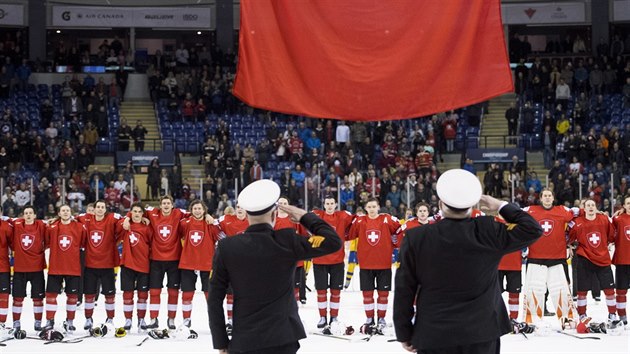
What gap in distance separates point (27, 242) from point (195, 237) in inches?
77.6

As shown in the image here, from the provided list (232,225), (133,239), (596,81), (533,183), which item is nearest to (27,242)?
(133,239)

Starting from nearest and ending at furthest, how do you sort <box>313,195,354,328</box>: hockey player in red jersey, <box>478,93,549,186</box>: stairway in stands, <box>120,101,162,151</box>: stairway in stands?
<box>313,195,354,328</box>: hockey player in red jersey → <box>478,93,549,186</box>: stairway in stands → <box>120,101,162,151</box>: stairway in stands

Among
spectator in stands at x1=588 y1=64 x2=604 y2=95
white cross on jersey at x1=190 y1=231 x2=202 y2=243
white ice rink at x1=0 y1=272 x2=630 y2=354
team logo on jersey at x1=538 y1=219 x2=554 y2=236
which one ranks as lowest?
white ice rink at x1=0 y1=272 x2=630 y2=354

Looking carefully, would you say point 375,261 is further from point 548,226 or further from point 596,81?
point 596,81

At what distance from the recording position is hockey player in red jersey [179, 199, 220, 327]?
1169cm

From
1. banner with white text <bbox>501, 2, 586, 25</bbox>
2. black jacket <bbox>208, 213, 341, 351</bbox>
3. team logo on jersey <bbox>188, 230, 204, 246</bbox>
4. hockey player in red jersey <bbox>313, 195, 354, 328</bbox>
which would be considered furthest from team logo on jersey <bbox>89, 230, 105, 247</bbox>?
banner with white text <bbox>501, 2, 586, 25</bbox>

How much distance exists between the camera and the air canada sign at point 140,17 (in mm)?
34375

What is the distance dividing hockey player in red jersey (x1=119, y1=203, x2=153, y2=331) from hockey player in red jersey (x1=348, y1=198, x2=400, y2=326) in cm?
258

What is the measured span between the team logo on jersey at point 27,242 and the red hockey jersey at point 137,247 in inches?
41.6

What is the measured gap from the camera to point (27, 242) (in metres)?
11.5

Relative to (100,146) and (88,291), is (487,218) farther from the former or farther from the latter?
(100,146)

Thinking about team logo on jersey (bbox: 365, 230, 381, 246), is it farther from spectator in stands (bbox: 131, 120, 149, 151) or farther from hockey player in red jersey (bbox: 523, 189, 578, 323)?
spectator in stands (bbox: 131, 120, 149, 151)

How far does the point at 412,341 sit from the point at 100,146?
23993 millimetres

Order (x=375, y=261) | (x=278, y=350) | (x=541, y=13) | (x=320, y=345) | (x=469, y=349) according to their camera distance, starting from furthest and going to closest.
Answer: (x=541, y=13)
(x=375, y=261)
(x=320, y=345)
(x=278, y=350)
(x=469, y=349)
